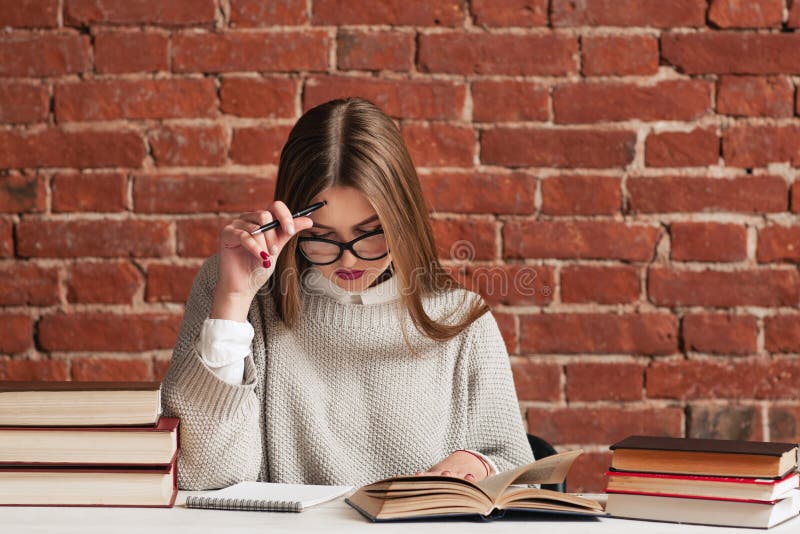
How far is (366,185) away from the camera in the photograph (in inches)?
53.6

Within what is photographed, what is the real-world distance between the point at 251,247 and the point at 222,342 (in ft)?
0.47

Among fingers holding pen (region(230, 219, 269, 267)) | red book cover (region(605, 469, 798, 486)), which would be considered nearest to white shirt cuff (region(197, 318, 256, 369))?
fingers holding pen (region(230, 219, 269, 267))

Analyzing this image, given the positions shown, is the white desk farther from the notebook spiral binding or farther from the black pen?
the black pen

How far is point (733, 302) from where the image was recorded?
1.80m

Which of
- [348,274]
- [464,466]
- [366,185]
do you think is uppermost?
[366,185]

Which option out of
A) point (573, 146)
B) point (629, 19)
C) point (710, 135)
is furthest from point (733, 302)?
point (629, 19)

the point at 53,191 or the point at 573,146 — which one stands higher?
the point at 573,146

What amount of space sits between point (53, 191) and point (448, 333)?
2.96 feet

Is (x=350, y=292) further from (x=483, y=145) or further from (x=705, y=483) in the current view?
(x=705, y=483)

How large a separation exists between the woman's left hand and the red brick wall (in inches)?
21.2

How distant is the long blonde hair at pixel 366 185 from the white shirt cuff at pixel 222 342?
22cm

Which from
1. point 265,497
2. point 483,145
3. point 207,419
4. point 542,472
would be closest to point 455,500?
point 542,472

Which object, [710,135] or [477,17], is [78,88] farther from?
[710,135]

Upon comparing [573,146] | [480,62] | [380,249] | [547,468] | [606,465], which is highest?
[480,62]
